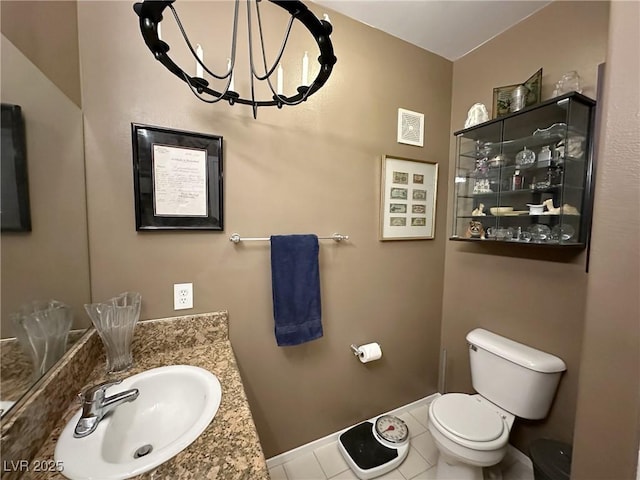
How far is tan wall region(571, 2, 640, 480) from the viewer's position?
531 millimetres

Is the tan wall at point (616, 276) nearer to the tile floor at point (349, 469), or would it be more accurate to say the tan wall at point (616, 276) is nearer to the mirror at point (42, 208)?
the tile floor at point (349, 469)

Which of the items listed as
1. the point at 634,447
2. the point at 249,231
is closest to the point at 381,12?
the point at 249,231

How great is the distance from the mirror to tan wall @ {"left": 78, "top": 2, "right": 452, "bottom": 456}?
72 mm

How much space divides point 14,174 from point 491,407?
2.24 meters

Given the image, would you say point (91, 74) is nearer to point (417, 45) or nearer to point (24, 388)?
point (24, 388)

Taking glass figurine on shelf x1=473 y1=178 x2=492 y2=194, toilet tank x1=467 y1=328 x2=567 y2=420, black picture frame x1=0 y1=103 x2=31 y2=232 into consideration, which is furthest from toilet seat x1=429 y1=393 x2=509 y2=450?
black picture frame x1=0 y1=103 x2=31 y2=232

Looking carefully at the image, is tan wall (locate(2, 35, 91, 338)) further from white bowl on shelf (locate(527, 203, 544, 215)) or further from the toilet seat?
white bowl on shelf (locate(527, 203, 544, 215))

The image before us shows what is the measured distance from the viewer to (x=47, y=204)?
0.81 m

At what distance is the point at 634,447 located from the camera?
1.76 ft

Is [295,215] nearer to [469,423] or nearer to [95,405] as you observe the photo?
[95,405]

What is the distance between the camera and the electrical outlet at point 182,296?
116 cm

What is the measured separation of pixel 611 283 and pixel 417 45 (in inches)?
70.4

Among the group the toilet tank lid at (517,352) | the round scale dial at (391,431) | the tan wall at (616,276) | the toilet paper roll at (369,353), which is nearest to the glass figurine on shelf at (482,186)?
the toilet tank lid at (517,352)

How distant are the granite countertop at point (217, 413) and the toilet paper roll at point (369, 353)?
82 centimetres
